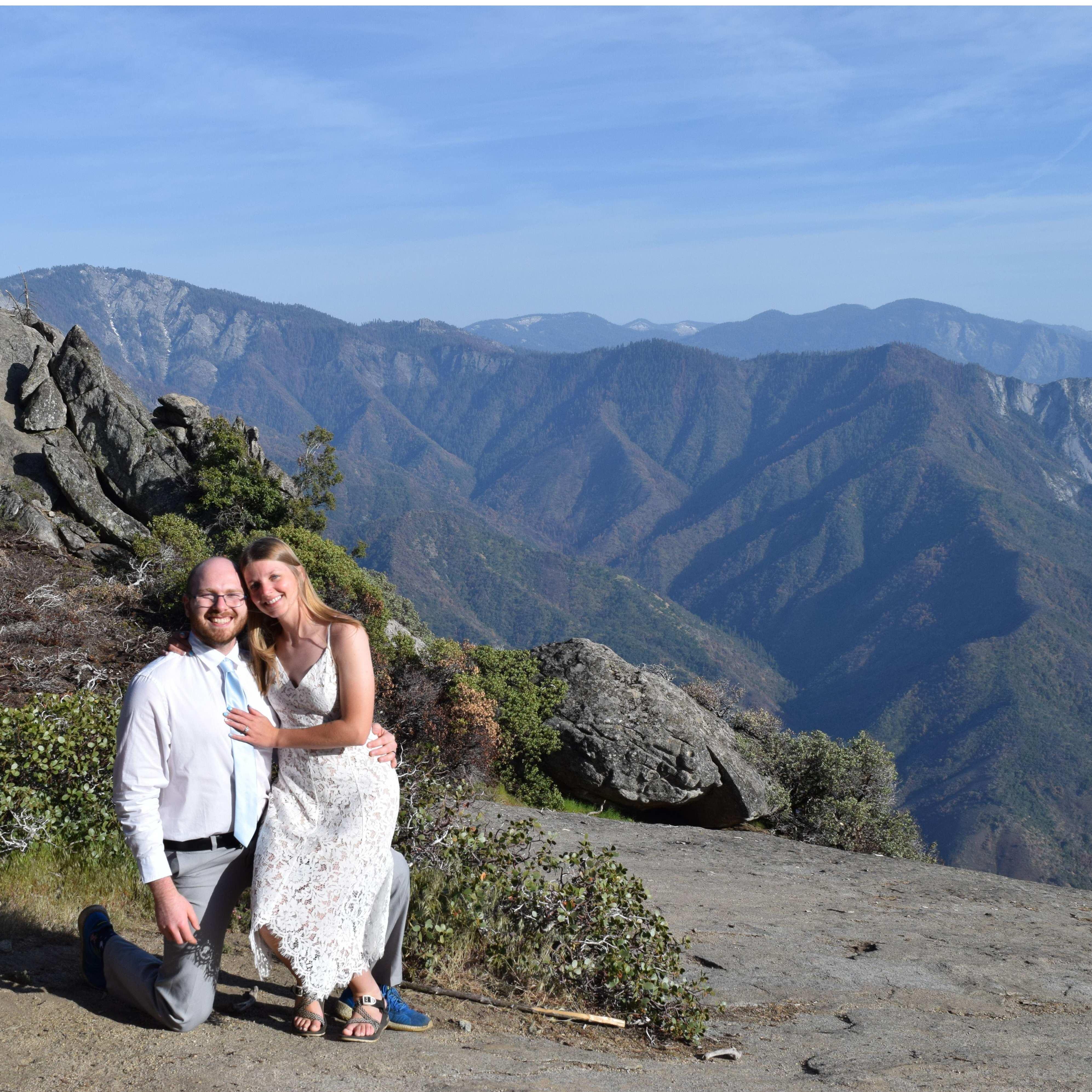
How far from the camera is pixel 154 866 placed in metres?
3.81

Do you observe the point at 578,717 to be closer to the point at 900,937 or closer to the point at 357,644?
the point at 900,937

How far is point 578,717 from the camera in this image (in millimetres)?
14562

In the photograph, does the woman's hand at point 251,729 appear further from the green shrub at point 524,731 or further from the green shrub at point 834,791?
the green shrub at point 834,791

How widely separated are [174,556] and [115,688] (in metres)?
5.89

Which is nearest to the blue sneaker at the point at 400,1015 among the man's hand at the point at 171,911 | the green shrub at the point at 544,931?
the green shrub at the point at 544,931

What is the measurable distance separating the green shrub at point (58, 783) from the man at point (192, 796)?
91.6 inches

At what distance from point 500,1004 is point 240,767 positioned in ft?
6.81

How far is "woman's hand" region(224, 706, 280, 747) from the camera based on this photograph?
4.02 m

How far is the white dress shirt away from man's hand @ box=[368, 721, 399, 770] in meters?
0.46

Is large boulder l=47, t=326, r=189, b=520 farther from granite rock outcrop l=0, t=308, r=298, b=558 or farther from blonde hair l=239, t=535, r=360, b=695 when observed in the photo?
blonde hair l=239, t=535, r=360, b=695

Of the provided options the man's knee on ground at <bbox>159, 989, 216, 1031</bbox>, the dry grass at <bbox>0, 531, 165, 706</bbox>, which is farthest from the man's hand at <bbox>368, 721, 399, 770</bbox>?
the dry grass at <bbox>0, 531, 165, 706</bbox>

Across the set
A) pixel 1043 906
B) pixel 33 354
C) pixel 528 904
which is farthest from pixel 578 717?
pixel 33 354

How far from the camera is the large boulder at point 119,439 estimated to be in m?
19.0

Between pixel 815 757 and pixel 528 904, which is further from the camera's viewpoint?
pixel 815 757
